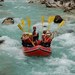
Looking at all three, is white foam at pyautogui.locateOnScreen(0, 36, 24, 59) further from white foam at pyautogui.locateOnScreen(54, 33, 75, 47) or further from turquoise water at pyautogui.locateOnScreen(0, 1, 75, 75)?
white foam at pyautogui.locateOnScreen(54, 33, 75, 47)

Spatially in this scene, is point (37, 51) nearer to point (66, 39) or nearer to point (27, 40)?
point (27, 40)

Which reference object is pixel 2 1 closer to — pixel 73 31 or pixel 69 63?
pixel 73 31

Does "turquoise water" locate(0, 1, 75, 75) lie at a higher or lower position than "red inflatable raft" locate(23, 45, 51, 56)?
lower

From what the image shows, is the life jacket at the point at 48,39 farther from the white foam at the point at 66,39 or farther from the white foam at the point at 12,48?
the white foam at the point at 66,39

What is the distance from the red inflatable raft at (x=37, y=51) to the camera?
781 inches

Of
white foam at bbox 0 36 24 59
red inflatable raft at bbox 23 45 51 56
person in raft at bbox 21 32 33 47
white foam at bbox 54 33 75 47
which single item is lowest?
white foam at bbox 54 33 75 47

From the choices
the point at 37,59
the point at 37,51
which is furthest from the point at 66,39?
the point at 37,51

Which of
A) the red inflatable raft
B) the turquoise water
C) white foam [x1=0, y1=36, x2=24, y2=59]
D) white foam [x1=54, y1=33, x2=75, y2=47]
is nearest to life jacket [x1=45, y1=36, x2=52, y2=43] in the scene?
Result: the red inflatable raft

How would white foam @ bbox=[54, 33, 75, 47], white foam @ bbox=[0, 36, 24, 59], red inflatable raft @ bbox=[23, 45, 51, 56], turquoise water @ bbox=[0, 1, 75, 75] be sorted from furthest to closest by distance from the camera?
white foam @ bbox=[54, 33, 75, 47]
white foam @ bbox=[0, 36, 24, 59]
red inflatable raft @ bbox=[23, 45, 51, 56]
turquoise water @ bbox=[0, 1, 75, 75]

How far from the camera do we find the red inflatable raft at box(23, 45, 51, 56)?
19.8 m

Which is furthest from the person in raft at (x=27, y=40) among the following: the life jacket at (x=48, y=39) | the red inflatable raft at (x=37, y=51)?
the life jacket at (x=48, y=39)

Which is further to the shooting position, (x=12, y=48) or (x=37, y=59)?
(x=12, y=48)

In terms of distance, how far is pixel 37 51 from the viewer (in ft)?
65.4

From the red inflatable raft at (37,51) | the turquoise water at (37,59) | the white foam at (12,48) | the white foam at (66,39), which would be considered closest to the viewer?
the turquoise water at (37,59)
